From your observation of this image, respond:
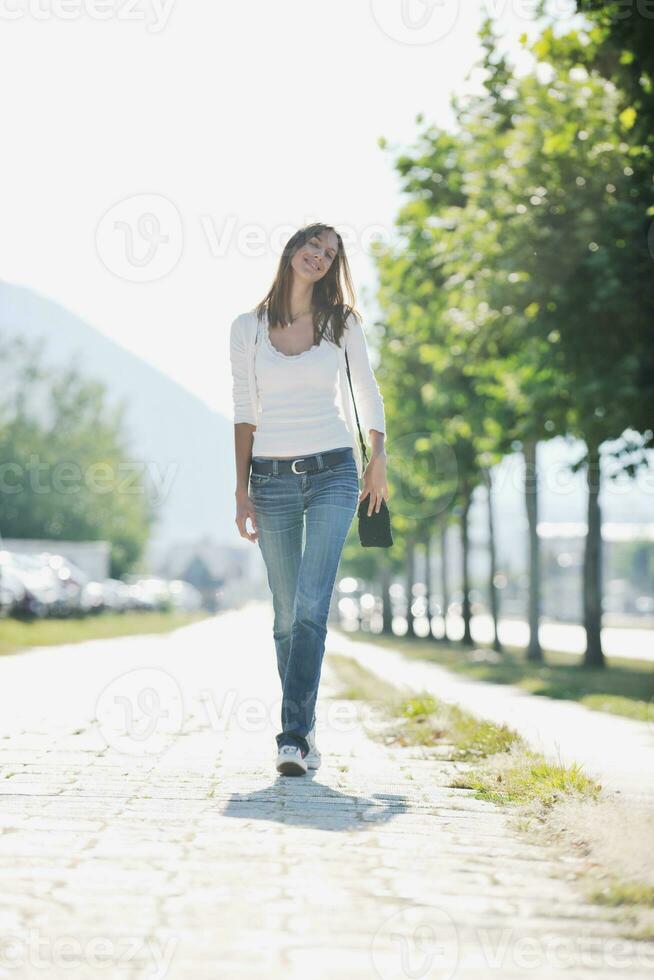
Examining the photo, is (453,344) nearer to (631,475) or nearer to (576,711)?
(631,475)

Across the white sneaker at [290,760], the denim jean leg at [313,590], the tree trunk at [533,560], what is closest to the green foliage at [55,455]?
the tree trunk at [533,560]

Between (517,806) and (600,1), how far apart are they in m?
9.89

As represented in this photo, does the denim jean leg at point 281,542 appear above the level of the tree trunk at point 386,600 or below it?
above

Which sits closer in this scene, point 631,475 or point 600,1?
point 600,1

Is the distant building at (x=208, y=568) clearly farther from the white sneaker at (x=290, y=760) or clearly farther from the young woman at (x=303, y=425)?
the white sneaker at (x=290, y=760)

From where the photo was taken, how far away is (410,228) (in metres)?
20.9

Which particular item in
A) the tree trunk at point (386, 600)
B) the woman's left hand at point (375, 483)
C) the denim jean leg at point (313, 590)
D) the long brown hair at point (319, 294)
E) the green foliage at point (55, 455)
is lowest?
the tree trunk at point (386, 600)

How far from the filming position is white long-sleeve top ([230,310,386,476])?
592 centimetres

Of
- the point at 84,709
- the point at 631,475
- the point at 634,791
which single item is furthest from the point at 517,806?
the point at 631,475

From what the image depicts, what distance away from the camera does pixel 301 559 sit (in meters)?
6.00

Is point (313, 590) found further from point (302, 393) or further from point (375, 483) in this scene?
point (302, 393)

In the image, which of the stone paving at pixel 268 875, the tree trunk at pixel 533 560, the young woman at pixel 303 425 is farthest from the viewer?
the tree trunk at pixel 533 560

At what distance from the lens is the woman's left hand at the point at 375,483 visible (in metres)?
5.91

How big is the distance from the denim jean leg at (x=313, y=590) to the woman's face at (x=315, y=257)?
0.96 meters
